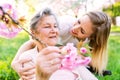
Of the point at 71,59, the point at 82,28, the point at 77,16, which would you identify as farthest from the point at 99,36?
the point at 71,59

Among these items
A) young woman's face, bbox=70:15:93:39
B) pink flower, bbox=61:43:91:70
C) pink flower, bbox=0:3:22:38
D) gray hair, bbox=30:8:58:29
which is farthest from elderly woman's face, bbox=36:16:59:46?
pink flower, bbox=61:43:91:70

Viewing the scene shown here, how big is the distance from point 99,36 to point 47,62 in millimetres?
715

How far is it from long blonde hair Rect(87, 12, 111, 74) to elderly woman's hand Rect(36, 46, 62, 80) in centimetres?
65

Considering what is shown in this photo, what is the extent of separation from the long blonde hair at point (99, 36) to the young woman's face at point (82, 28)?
0.02 meters

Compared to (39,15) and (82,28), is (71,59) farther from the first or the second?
(82,28)

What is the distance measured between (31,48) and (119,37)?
46 centimetres

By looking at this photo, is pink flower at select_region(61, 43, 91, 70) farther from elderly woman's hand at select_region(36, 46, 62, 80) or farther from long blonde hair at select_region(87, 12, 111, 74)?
long blonde hair at select_region(87, 12, 111, 74)

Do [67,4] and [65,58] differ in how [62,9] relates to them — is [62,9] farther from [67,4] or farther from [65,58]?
[65,58]

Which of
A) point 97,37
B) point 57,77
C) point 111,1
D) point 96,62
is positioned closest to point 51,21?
point 57,77

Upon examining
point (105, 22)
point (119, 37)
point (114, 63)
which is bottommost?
point (114, 63)

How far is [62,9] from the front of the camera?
1.66 meters

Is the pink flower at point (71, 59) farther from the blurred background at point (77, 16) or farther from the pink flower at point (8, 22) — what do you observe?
the blurred background at point (77, 16)

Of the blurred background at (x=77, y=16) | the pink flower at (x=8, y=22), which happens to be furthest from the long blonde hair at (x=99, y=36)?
the pink flower at (x=8, y=22)

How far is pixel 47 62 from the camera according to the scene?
729 millimetres
